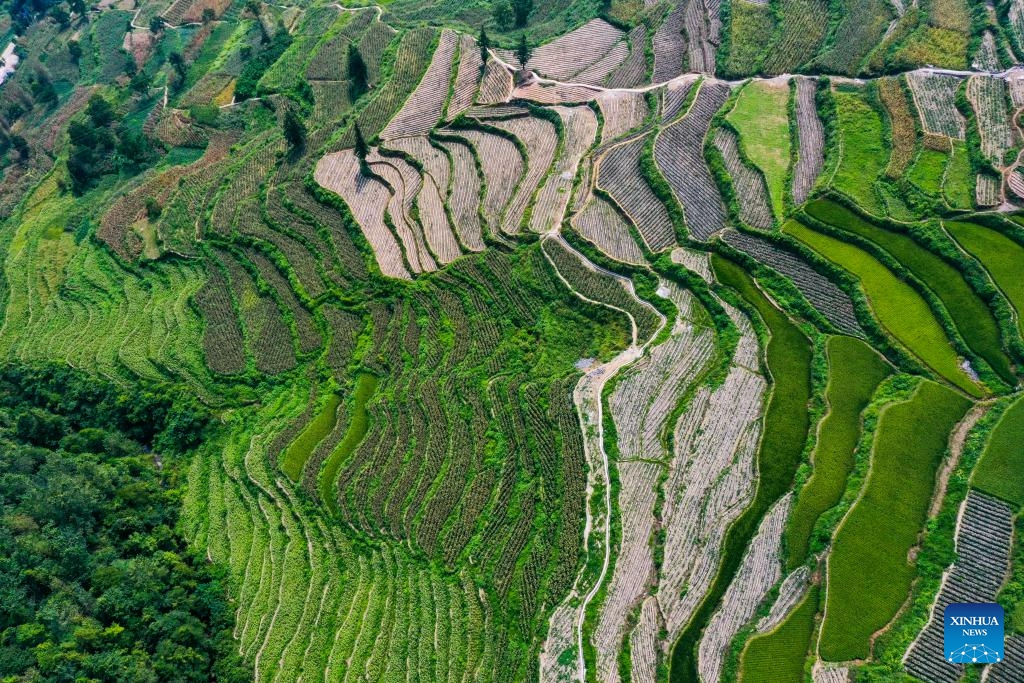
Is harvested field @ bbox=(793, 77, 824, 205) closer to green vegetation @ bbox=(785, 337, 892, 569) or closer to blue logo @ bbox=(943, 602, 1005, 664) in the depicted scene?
green vegetation @ bbox=(785, 337, 892, 569)

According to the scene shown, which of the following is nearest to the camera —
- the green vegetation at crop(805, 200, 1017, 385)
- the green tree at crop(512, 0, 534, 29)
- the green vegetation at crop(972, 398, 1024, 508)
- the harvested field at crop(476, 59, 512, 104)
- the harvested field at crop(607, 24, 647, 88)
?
the green vegetation at crop(972, 398, 1024, 508)

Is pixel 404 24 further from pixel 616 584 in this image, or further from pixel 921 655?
pixel 921 655

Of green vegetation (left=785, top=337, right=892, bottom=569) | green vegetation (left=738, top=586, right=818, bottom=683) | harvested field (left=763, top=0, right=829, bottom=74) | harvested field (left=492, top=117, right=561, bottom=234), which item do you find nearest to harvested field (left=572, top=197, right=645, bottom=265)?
harvested field (left=492, top=117, right=561, bottom=234)

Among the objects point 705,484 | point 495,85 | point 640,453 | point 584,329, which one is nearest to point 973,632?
point 705,484

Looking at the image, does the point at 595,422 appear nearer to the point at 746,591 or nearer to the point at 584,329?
the point at 584,329

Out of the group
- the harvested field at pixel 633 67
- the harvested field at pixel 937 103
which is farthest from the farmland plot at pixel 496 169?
the harvested field at pixel 937 103

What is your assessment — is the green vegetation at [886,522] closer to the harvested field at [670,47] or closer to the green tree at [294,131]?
the harvested field at [670,47]
